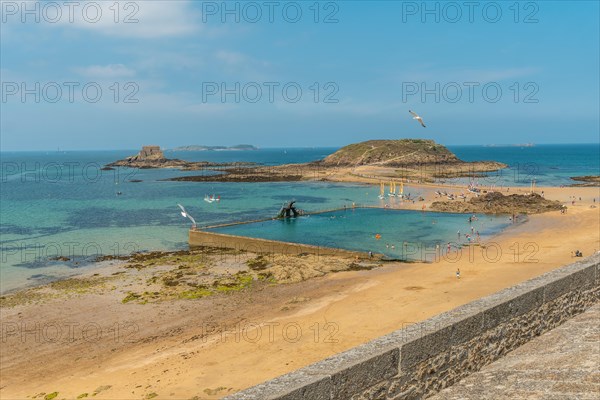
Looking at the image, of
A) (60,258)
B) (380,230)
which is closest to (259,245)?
(380,230)

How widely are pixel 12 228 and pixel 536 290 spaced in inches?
2107

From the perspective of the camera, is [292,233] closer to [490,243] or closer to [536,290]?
[490,243]

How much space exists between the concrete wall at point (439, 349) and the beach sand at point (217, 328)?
7.72m

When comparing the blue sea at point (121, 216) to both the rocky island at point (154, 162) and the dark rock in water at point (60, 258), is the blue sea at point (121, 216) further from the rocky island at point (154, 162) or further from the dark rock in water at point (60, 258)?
the rocky island at point (154, 162)

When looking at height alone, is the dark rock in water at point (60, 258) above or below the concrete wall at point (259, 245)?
below

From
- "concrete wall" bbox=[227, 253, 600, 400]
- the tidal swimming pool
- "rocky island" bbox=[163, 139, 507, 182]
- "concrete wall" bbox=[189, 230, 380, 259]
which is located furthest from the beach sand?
"rocky island" bbox=[163, 139, 507, 182]

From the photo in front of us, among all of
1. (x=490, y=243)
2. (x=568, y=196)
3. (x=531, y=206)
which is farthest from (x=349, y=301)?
(x=568, y=196)

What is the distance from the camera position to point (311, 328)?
18422 millimetres

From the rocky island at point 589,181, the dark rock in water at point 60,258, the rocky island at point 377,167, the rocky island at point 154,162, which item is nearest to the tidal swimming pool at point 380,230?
the dark rock in water at point 60,258

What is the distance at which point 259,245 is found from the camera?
3478cm

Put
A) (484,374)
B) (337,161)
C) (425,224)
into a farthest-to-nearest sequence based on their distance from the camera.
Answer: (337,161) < (425,224) < (484,374)

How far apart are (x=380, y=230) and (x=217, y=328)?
25811mm

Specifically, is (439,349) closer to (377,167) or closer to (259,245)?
(259,245)

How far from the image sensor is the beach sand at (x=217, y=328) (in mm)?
14781
